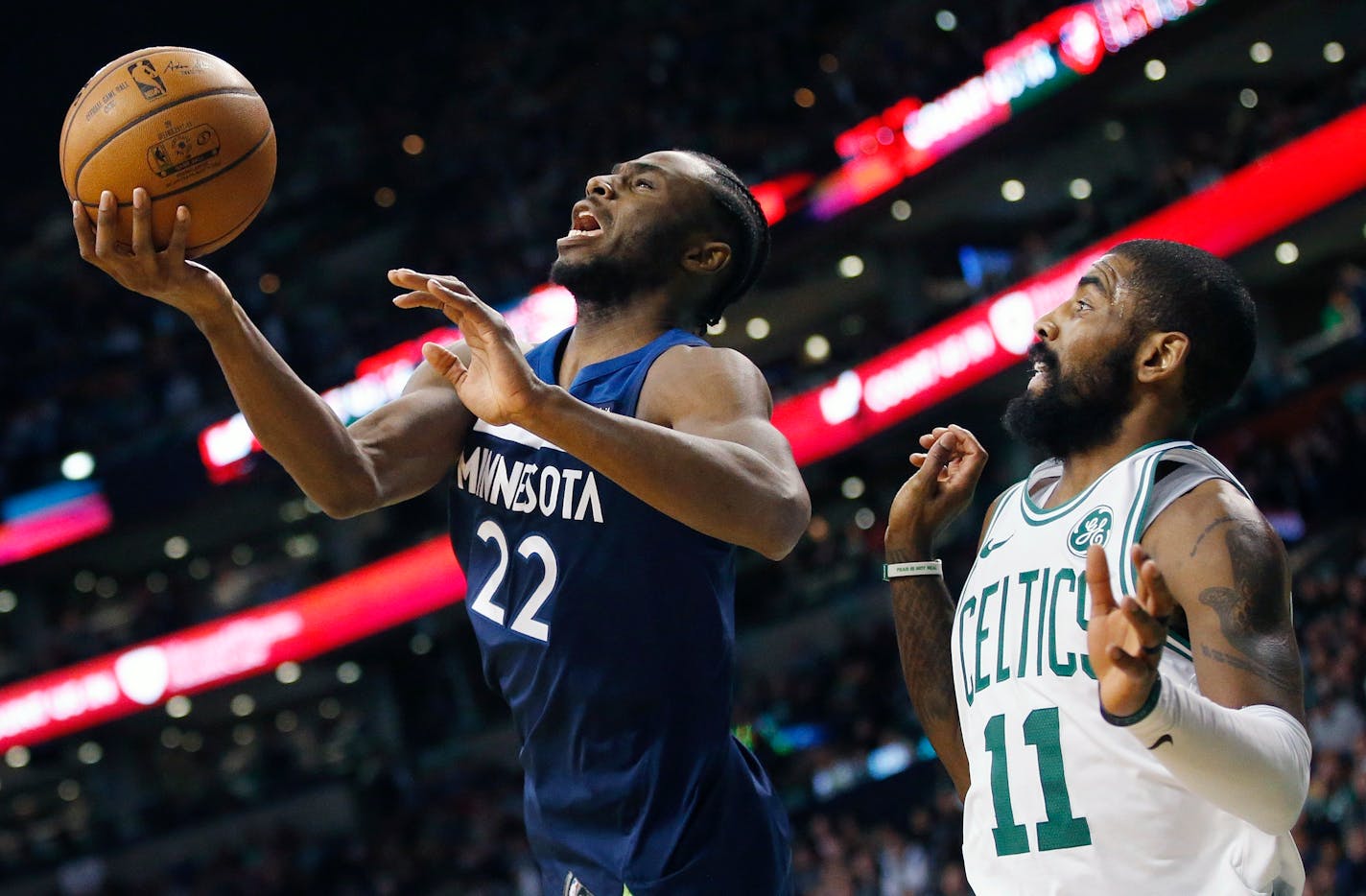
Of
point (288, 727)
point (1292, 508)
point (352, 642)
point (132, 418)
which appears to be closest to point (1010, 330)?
point (1292, 508)

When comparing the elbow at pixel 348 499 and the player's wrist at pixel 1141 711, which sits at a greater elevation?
the elbow at pixel 348 499

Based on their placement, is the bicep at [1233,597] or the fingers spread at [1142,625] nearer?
the fingers spread at [1142,625]

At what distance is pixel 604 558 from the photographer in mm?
2896

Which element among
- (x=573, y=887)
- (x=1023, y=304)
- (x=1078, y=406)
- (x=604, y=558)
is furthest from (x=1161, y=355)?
(x=1023, y=304)

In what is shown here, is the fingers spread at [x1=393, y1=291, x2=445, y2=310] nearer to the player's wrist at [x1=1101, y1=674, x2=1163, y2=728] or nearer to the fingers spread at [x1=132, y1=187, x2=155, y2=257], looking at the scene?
the fingers spread at [x1=132, y1=187, x2=155, y2=257]

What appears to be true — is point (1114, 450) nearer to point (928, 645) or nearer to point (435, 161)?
point (928, 645)

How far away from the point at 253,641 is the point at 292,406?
63.2 feet

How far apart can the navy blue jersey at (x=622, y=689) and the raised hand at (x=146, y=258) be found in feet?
2.34

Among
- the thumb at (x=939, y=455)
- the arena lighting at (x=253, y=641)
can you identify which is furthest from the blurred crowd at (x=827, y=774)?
the thumb at (x=939, y=455)

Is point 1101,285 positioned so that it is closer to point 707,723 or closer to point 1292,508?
point 707,723

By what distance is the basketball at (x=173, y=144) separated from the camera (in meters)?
2.82

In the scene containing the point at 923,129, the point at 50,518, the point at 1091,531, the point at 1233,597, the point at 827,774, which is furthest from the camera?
the point at 50,518

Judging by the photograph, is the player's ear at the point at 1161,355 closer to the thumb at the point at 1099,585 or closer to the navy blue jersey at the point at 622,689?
the thumb at the point at 1099,585

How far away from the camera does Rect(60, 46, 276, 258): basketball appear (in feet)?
9.27
